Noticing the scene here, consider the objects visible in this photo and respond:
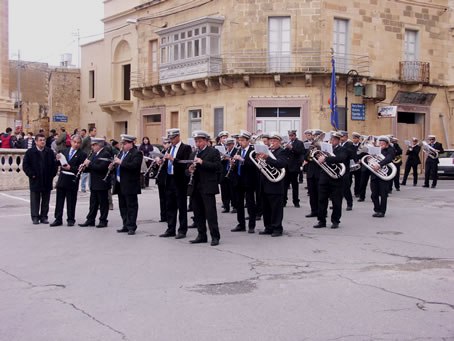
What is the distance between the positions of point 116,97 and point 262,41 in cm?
1291

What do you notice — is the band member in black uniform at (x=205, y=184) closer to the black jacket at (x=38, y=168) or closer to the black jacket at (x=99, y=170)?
the black jacket at (x=99, y=170)

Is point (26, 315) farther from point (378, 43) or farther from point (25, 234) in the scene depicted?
point (378, 43)

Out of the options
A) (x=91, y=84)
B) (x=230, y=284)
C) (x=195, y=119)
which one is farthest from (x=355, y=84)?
(x=230, y=284)

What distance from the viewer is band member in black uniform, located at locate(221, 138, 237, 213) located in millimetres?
13672

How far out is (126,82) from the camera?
39.0 meters

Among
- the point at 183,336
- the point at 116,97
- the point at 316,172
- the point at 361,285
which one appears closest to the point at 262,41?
the point at 116,97

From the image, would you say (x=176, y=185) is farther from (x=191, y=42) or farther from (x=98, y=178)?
(x=191, y=42)

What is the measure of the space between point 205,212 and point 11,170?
1357cm

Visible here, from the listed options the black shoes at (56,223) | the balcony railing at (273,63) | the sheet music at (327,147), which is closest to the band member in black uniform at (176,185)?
the black shoes at (56,223)

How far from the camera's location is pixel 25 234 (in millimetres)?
12422

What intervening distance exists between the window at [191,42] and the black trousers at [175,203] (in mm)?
19702

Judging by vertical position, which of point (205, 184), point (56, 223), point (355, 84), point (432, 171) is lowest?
point (56, 223)

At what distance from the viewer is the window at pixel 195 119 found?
3238 centimetres

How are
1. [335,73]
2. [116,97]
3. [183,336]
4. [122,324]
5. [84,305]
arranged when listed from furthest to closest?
[116,97]
[335,73]
[84,305]
[122,324]
[183,336]
